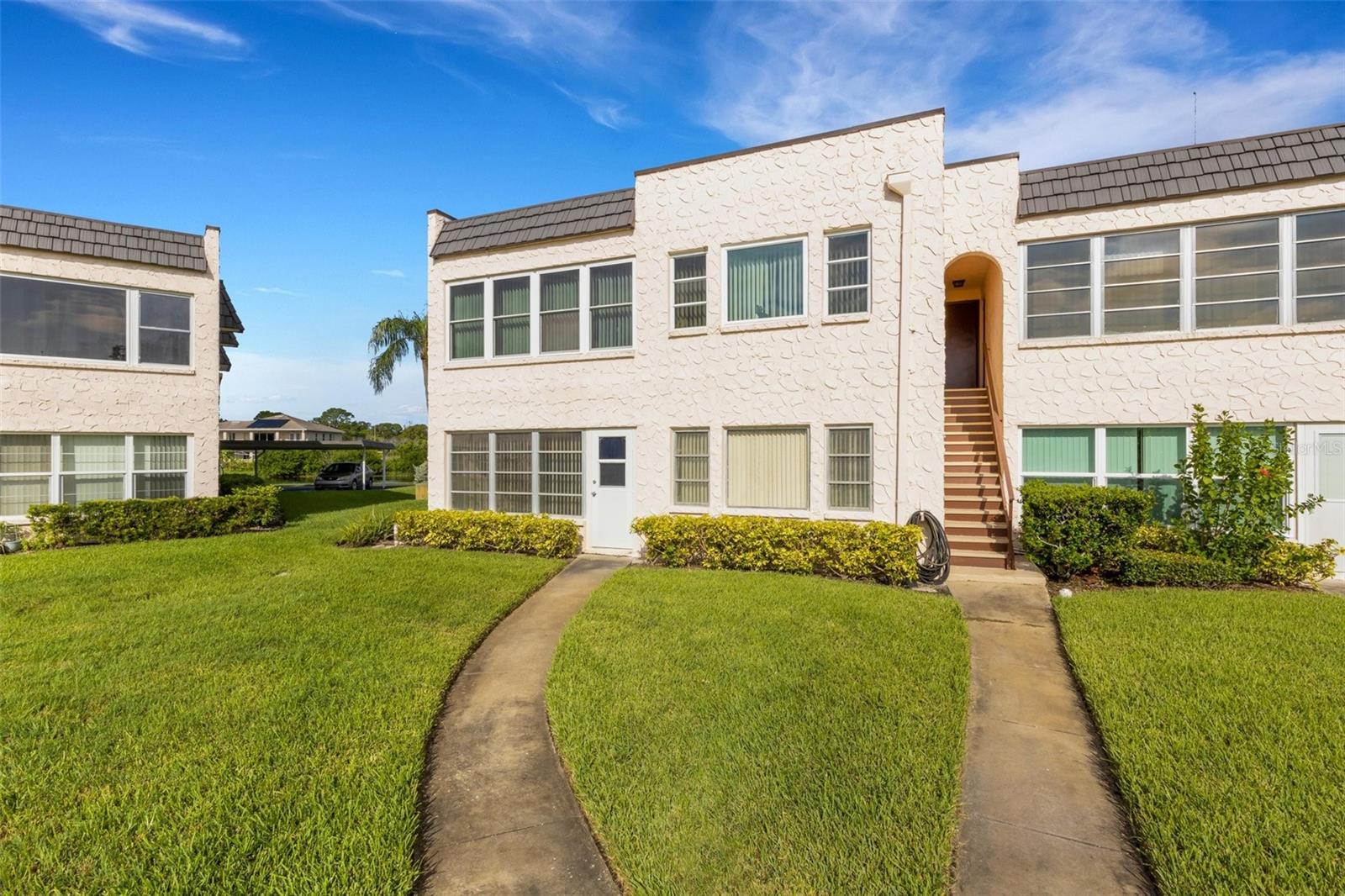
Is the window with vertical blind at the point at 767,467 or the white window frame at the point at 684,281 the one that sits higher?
the white window frame at the point at 684,281

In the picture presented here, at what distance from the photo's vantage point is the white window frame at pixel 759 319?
9.87 meters

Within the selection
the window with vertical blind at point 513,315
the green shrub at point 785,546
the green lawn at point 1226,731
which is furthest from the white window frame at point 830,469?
the window with vertical blind at point 513,315

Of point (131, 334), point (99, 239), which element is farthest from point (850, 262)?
point (99, 239)

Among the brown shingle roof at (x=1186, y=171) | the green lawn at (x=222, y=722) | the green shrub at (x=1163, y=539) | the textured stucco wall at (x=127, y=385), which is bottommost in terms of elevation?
the green lawn at (x=222, y=722)

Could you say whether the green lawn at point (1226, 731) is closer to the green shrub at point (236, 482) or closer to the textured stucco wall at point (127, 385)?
the textured stucco wall at point (127, 385)

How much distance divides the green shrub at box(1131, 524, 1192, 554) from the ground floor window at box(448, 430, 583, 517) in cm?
910

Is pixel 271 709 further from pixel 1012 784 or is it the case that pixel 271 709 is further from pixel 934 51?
pixel 934 51

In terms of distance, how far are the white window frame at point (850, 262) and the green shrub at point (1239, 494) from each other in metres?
4.87

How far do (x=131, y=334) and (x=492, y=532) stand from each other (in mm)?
9358

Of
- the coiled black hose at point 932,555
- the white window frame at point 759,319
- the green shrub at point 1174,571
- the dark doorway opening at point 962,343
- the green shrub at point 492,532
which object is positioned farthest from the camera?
the dark doorway opening at point 962,343

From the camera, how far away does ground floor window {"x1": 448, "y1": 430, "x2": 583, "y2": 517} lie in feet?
37.7

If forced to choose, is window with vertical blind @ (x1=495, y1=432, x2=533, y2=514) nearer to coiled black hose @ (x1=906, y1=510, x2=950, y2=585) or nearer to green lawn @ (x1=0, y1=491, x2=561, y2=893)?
green lawn @ (x1=0, y1=491, x2=561, y2=893)

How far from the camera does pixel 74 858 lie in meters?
2.94

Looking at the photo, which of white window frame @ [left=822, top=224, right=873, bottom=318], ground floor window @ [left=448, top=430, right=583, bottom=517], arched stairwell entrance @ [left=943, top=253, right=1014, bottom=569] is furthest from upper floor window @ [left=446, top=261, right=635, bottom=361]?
arched stairwell entrance @ [left=943, top=253, right=1014, bottom=569]
